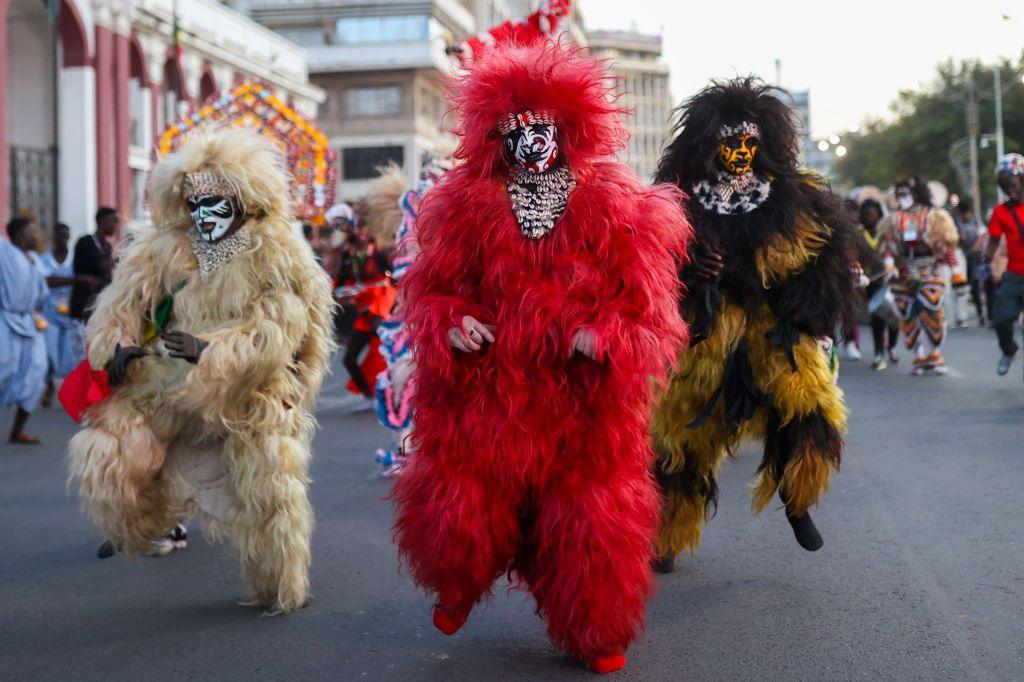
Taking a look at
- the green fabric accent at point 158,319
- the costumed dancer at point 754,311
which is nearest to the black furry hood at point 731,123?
the costumed dancer at point 754,311

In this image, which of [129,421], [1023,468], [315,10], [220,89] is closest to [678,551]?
[129,421]

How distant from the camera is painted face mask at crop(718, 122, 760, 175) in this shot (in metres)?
5.48

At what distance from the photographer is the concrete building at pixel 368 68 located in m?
57.6

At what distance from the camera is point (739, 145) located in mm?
5480

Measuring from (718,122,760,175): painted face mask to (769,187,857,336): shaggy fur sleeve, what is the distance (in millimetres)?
320

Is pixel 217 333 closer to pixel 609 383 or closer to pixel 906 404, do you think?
pixel 609 383

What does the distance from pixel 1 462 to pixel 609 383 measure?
7046mm

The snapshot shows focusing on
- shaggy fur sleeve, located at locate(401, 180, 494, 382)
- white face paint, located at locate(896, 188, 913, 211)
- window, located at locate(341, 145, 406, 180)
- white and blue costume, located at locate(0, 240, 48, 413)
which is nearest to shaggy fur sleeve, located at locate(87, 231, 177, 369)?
shaggy fur sleeve, located at locate(401, 180, 494, 382)

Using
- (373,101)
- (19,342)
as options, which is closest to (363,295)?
(19,342)

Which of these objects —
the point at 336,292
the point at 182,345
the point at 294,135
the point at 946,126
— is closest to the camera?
the point at 182,345

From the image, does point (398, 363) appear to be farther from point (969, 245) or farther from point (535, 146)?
point (969, 245)

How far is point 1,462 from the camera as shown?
388 inches

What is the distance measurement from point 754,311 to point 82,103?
919 inches

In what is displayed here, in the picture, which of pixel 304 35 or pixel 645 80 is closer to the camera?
pixel 304 35
